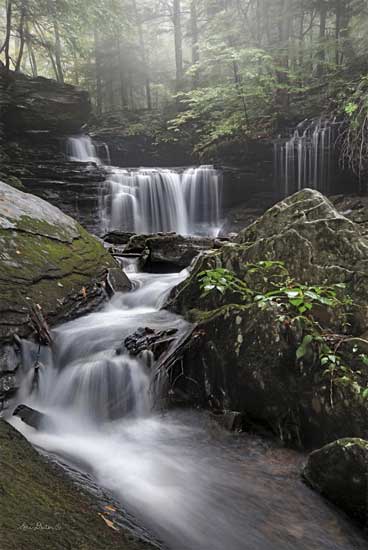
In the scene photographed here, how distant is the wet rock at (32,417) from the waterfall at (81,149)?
13.7 m

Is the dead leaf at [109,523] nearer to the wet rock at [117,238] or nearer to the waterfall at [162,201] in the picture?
the wet rock at [117,238]

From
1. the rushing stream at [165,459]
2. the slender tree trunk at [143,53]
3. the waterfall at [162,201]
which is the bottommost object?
the rushing stream at [165,459]

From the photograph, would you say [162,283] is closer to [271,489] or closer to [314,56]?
[271,489]

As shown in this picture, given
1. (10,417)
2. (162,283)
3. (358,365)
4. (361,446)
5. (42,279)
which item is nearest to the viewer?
(361,446)

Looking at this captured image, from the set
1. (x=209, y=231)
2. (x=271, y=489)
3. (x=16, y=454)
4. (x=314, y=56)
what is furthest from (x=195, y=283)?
(x=314, y=56)

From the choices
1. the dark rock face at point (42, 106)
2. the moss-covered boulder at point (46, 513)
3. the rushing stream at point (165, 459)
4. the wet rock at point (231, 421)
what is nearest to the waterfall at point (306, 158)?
the dark rock face at point (42, 106)

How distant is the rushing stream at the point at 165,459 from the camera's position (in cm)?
232

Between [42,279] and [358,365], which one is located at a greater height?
[42,279]

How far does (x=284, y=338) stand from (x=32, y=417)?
234 cm

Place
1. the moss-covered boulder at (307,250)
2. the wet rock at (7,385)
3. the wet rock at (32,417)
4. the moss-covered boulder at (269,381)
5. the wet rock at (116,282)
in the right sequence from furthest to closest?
the wet rock at (116,282)
the moss-covered boulder at (307,250)
the wet rock at (7,385)
the wet rock at (32,417)
the moss-covered boulder at (269,381)

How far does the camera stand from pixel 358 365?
3016 millimetres

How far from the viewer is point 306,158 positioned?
12.3 metres

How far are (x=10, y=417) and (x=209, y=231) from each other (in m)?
10.3
